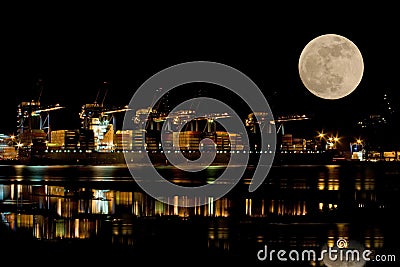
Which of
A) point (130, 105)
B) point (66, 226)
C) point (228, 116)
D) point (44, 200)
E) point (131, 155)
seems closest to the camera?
point (66, 226)

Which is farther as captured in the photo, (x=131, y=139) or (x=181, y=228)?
(x=131, y=139)

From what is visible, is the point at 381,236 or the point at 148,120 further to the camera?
the point at 148,120

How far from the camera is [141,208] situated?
14.6 metres

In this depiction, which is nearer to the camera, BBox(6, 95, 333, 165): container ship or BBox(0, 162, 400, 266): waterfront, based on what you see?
BBox(0, 162, 400, 266): waterfront

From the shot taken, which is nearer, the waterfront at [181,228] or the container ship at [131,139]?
the waterfront at [181,228]

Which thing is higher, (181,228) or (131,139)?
(131,139)

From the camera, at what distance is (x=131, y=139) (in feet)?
388

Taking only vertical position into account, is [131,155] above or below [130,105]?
below

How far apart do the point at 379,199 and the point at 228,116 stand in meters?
114

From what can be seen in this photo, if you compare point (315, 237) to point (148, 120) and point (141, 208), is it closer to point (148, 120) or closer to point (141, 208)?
point (141, 208)

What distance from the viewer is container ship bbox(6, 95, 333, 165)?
11150 centimetres

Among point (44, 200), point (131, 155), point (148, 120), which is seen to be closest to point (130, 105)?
point (148, 120)

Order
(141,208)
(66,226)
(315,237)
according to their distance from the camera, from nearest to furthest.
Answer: (315,237), (66,226), (141,208)

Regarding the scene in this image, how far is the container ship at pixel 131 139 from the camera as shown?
112 metres
